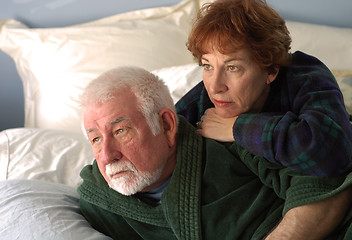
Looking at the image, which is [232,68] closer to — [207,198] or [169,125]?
[169,125]

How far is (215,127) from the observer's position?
1304 mm

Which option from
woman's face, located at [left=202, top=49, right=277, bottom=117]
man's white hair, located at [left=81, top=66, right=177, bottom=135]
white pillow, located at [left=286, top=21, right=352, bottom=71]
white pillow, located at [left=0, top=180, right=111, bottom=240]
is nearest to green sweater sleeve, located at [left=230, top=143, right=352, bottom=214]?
woman's face, located at [left=202, top=49, right=277, bottom=117]

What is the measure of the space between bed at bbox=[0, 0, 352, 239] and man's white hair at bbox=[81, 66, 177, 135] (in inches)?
18.6

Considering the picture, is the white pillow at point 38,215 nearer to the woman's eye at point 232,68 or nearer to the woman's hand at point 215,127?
the woman's hand at point 215,127

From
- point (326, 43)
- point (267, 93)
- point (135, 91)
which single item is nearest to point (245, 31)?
point (267, 93)

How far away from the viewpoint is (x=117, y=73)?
1.26 m

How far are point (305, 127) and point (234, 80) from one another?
27cm

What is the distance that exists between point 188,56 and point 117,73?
1.19 metres

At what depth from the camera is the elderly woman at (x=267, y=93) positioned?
1039mm

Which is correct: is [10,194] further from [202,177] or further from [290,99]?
[290,99]

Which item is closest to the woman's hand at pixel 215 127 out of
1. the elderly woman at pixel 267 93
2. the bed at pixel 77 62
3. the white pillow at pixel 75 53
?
the elderly woman at pixel 267 93

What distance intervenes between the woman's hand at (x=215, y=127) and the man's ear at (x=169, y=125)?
0.10 metres

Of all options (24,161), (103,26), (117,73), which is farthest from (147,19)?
(117,73)

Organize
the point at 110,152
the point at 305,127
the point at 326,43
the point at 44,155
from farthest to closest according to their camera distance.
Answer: the point at 326,43 → the point at 44,155 → the point at 110,152 → the point at 305,127
